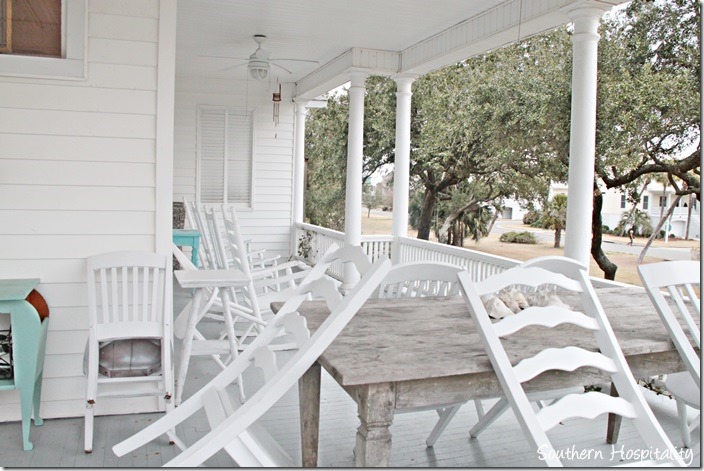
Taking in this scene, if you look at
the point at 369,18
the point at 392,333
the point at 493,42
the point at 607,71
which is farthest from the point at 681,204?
the point at 392,333

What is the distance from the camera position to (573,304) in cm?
298

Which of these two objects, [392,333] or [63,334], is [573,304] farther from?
[63,334]

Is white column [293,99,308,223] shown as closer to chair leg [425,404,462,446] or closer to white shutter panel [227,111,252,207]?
white shutter panel [227,111,252,207]

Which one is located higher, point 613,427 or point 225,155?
point 225,155

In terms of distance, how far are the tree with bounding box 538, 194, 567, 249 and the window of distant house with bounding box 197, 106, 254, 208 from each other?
16.5 feet

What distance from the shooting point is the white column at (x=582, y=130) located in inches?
176

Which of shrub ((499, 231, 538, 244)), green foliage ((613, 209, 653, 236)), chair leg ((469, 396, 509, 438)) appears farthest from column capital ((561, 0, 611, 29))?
shrub ((499, 231, 538, 244))

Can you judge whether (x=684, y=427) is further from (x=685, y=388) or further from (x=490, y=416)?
(x=490, y=416)

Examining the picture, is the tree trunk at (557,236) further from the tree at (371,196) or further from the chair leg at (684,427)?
the chair leg at (684,427)

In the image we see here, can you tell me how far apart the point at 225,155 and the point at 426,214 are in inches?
217

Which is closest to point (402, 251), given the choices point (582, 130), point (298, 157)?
point (298, 157)

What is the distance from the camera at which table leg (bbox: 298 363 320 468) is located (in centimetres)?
238

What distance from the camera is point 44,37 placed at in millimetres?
3217

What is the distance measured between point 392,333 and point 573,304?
1113 millimetres
